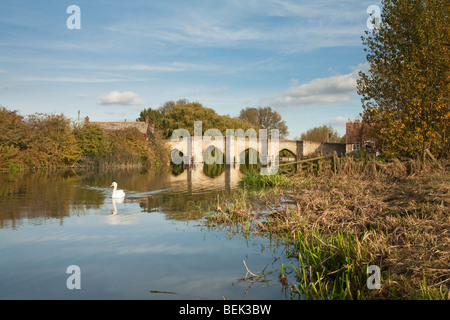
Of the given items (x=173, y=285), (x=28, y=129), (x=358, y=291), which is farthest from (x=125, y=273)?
(x=28, y=129)

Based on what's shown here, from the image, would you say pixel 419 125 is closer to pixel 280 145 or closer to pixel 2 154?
pixel 2 154

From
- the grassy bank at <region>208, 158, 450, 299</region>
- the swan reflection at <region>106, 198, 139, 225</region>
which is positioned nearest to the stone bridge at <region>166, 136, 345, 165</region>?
the grassy bank at <region>208, 158, 450, 299</region>

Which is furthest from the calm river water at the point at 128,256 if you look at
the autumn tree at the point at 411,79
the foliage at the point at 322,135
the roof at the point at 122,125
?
the foliage at the point at 322,135

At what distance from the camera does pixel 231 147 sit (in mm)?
47000

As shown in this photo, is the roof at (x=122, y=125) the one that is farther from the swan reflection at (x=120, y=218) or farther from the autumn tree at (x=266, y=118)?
the swan reflection at (x=120, y=218)

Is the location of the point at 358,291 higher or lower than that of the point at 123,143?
lower

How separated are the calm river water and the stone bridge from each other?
3673 centimetres

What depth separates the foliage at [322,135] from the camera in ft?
209

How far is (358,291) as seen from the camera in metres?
4.07

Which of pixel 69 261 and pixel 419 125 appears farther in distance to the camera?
pixel 419 125

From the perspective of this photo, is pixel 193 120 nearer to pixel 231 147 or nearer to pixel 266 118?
pixel 231 147

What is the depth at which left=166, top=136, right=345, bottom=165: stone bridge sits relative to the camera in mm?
47688

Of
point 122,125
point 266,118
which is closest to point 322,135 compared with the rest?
point 266,118
